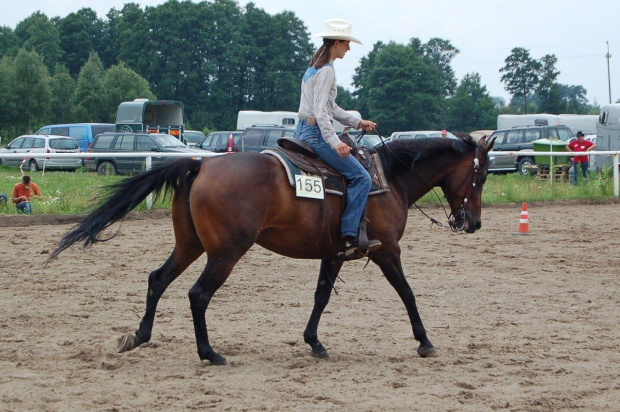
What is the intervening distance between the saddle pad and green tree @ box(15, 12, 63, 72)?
279 ft

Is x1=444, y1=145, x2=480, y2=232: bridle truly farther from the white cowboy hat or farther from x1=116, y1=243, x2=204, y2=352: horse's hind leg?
x1=116, y1=243, x2=204, y2=352: horse's hind leg

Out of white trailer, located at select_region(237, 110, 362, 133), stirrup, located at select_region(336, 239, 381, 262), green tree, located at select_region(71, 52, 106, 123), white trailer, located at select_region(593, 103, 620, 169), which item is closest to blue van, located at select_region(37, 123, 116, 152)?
white trailer, located at select_region(237, 110, 362, 133)

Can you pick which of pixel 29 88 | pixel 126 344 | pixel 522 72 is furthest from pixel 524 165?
pixel 522 72

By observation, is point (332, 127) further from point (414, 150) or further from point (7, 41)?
point (7, 41)

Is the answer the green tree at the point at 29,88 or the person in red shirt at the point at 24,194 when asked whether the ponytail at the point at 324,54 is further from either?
the green tree at the point at 29,88

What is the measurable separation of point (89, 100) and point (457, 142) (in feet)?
190

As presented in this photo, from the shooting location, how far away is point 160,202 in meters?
17.3

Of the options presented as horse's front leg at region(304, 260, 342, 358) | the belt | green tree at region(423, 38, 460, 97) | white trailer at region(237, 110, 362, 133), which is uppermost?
green tree at region(423, 38, 460, 97)

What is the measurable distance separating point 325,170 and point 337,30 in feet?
3.95

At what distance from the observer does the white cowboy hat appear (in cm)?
696

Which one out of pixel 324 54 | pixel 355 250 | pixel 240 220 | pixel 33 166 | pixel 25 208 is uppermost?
pixel 324 54

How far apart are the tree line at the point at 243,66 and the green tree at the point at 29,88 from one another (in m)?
12.0

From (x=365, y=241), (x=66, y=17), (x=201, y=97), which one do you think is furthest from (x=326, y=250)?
(x=66, y=17)

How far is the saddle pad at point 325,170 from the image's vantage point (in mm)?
6832
